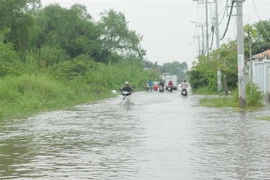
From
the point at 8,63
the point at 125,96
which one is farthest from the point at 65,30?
the point at 125,96

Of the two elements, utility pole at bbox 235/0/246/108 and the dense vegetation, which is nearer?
utility pole at bbox 235/0/246/108

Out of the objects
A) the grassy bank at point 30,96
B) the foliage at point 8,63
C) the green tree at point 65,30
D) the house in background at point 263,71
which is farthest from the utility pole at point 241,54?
the green tree at point 65,30

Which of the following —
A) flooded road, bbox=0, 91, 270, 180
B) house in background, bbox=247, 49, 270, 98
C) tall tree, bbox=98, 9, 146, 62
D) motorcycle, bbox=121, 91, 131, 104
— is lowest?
flooded road, bbox=0, 91, 270, 180

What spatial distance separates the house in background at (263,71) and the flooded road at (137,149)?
14.9 m

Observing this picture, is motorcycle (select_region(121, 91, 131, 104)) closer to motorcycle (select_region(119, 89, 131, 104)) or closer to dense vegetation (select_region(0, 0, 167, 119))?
motorcycle (select_region(119, 89, 131, 104))

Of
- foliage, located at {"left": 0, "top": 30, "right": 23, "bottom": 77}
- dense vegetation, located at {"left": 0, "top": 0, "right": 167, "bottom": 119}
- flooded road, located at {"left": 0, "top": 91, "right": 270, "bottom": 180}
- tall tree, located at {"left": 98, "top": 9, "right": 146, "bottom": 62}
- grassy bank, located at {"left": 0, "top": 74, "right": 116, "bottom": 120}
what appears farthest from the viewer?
tall tree, located at {"left": 98, "top": 9, "right": 146, "bottom": 62}

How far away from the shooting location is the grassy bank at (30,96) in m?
25.6

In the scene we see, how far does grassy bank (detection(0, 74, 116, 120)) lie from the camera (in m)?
25.6

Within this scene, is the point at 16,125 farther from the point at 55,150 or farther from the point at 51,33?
the point at 51,33

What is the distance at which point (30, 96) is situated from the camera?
96.3ft

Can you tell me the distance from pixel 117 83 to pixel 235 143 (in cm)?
5342

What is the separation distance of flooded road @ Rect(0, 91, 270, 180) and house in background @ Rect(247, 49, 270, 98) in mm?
14946

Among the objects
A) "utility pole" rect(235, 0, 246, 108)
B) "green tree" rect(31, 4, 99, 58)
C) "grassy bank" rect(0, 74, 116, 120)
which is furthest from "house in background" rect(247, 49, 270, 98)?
"green tree" rect(31, 4, 99, 58)

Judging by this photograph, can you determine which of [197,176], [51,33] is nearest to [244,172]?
[197,176]
